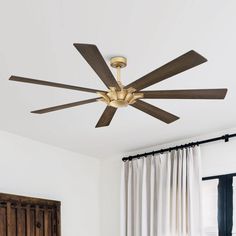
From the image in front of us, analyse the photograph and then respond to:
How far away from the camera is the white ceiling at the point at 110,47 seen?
2.02m

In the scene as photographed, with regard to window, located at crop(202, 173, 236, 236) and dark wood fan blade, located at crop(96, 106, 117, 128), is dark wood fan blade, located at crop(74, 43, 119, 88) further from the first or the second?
window, located at crop(202, 173, 236, 236)

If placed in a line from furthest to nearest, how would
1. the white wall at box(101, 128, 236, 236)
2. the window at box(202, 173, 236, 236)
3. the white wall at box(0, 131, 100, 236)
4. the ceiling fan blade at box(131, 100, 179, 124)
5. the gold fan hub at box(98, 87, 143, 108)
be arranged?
the white wall at box(0, 131, 100, 236), the white wall at box(101, 128, 236, 236), the window at box(202, 173, 236, 236), the ceiling fan blade at box(131, 100, 179, 124), the gold fan hub at box(98, 87, 143, 108)

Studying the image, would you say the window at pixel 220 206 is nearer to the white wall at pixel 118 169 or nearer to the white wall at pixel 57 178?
the white wall at pixel 118 169

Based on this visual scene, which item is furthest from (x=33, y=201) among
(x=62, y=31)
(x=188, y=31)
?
(x=188, y=31)

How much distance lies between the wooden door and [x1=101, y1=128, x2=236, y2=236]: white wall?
879mm

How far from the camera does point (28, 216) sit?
3.99 metres

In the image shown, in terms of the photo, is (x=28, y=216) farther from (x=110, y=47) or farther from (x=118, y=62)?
(x=110, y=47)

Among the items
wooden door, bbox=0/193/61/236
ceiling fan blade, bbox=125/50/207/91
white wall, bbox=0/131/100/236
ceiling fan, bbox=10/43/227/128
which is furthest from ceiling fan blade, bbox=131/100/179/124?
white wall, bbox=0/131/100/236

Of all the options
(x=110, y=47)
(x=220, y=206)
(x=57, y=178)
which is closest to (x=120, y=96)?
(x=110, y=47)

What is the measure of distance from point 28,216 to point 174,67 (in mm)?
2658

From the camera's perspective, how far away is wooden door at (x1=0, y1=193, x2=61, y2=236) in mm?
3793

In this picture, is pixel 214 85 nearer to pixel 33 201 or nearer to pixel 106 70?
pixel 106 70

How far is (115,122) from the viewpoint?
12.6 feet

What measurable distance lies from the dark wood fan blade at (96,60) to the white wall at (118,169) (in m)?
2.22
